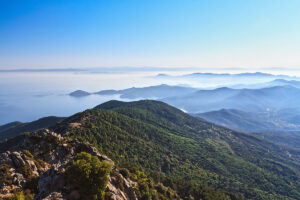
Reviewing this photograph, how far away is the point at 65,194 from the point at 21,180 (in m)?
9.78

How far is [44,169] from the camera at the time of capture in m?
31.1

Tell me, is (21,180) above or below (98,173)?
below

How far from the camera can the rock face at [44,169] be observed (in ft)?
71.9

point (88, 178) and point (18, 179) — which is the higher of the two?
point (88, 178)

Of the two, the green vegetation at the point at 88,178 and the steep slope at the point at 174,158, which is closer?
the green vegetation at the point at 88,178

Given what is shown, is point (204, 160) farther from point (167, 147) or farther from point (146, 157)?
point (146, 157)

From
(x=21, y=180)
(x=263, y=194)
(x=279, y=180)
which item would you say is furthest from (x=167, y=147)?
(x=21, y=180)

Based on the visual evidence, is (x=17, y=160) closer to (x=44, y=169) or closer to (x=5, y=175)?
(x=5, y=175)

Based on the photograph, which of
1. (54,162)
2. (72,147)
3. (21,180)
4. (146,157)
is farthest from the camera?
(146,157)

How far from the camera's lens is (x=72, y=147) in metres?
39.8

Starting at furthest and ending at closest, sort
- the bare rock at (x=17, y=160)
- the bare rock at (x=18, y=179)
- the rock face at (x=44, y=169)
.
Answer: the bare rock at (x=17, y=160) → the bare rock at (x=18, y=179) → the rock face at (x=44, y=169)

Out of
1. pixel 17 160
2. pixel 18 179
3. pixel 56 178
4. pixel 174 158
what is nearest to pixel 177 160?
pixel 174 158

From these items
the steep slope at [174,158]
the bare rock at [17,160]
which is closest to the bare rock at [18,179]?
the bare rock at [17,160]

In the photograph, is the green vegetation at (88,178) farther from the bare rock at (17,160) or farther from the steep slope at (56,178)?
the bare rock at (17,160)
